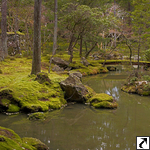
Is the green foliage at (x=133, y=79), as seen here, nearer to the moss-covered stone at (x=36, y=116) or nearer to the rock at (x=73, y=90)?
the rock at (x=73, y=90)

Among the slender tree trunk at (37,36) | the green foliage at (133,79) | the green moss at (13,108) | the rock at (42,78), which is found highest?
the slender tree trunk at (37,36)

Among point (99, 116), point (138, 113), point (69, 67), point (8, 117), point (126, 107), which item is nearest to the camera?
point (8, 117)

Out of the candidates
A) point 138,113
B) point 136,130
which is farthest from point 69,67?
point 136,130

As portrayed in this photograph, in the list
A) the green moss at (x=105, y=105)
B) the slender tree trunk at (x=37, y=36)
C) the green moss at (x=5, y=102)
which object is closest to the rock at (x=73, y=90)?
the green moss at (x=105, y=105)

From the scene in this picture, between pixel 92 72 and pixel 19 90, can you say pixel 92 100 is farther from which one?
pixel 92 72

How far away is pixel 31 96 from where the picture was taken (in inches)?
308

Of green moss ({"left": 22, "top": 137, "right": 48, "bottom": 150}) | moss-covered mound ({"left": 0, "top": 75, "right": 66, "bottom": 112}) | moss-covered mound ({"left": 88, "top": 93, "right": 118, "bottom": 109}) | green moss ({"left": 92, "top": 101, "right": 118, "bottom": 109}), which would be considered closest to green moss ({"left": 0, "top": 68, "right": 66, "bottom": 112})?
moss-covered mound ({"left": 0, "top": 75, "right": 66, "bottom": 112})

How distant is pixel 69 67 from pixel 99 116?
488 inches

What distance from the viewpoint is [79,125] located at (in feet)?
20.1

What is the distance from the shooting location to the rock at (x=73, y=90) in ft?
28.8

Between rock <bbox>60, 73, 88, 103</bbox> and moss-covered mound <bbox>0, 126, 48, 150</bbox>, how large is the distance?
449 cm

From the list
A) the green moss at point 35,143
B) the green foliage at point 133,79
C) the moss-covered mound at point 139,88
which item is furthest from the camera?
the green foliage at point 133,79

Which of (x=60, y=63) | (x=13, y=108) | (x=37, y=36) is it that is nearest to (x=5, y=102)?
(x=13, y=108)

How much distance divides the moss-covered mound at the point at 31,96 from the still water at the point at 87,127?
477mm
